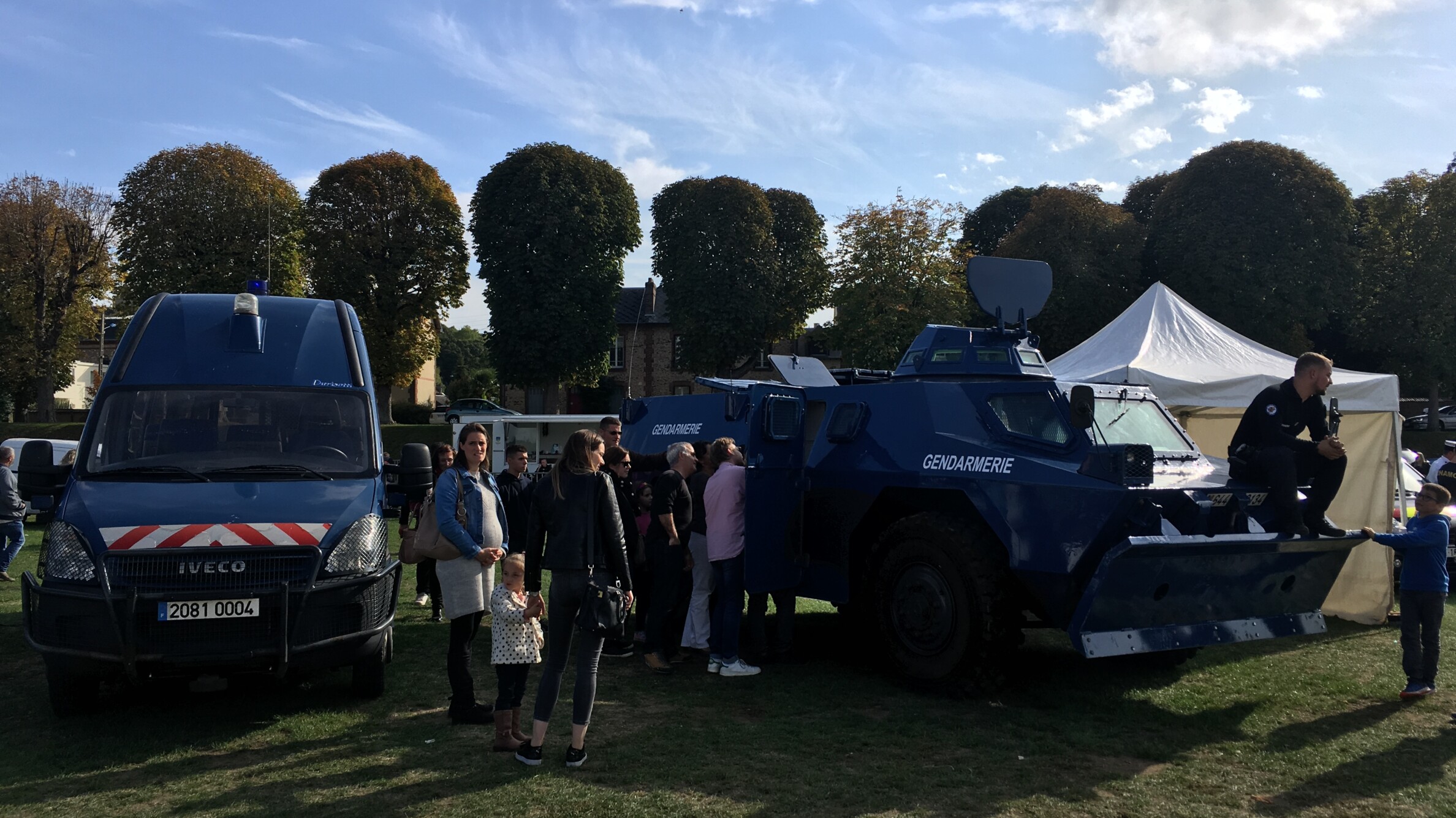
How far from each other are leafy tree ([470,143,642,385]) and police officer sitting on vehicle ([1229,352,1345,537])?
1397 inches

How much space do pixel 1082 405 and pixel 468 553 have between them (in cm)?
407

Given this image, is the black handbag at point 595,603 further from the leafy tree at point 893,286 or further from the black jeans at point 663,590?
the leafy tree at point 893,286

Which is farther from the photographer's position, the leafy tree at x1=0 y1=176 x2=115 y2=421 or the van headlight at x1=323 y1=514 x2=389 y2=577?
the leafy tree at x1=0 y1=176 x2=115 y2=421

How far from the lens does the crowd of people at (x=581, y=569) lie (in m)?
5.57

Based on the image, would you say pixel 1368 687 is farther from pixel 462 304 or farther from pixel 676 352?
pixel 676 352

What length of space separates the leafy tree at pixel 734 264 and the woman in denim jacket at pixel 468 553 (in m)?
36.8

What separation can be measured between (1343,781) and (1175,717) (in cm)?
136

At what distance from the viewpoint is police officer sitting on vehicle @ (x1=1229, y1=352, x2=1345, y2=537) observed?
6961mm

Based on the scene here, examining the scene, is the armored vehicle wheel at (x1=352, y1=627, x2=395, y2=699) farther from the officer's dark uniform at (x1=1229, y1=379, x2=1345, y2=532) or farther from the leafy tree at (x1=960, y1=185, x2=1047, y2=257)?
the leafy tree at (x1=960, y1=185, x2=1047, y2=257)

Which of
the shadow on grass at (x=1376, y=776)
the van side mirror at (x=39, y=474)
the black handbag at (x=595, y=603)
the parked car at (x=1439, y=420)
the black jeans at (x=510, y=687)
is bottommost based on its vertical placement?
the shadow on grass at (x=1376, y=776)

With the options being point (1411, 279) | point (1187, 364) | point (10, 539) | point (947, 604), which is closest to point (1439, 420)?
point (1411, 279)

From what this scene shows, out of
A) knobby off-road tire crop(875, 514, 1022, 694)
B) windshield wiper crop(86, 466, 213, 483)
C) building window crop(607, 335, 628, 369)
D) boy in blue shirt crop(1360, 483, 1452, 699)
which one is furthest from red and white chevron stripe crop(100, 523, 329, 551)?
building window crop(607, 335, 628, 369)

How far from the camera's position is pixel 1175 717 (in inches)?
273

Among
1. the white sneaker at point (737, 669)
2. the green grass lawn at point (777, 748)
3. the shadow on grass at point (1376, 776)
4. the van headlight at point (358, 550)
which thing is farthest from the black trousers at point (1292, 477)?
the van headlight at point (358, 550)
